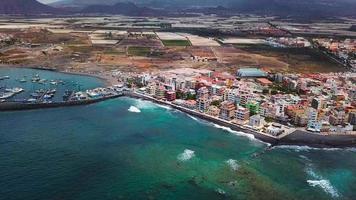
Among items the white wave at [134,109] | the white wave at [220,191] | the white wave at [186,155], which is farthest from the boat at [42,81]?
the white wave at [220,191]

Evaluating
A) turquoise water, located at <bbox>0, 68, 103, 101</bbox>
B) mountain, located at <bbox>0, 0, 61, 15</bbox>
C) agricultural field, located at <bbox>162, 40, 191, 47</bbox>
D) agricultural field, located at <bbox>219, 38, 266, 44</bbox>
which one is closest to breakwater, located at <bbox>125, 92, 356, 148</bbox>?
turquoise water, located at <bbox>0, 68, 103, 101</bbox>

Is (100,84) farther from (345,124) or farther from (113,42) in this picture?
(113,42)

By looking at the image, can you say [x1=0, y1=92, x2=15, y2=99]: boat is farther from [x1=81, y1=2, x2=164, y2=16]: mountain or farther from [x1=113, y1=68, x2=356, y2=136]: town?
[x1=81, y1=2, x2=164, y2=16]: mountain

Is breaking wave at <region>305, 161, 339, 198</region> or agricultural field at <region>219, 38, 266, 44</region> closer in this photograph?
breaking wave at <region>305, 161, 339, 198</region>

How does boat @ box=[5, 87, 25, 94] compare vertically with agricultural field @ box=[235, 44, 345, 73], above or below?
above

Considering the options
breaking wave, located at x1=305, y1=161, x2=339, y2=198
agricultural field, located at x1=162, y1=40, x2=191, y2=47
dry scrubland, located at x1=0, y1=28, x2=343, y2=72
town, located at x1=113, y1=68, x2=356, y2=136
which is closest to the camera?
breaking wave, located at x1=305, y1=161, x2=339, y2=198

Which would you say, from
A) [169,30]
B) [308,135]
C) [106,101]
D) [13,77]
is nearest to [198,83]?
[106,101]
